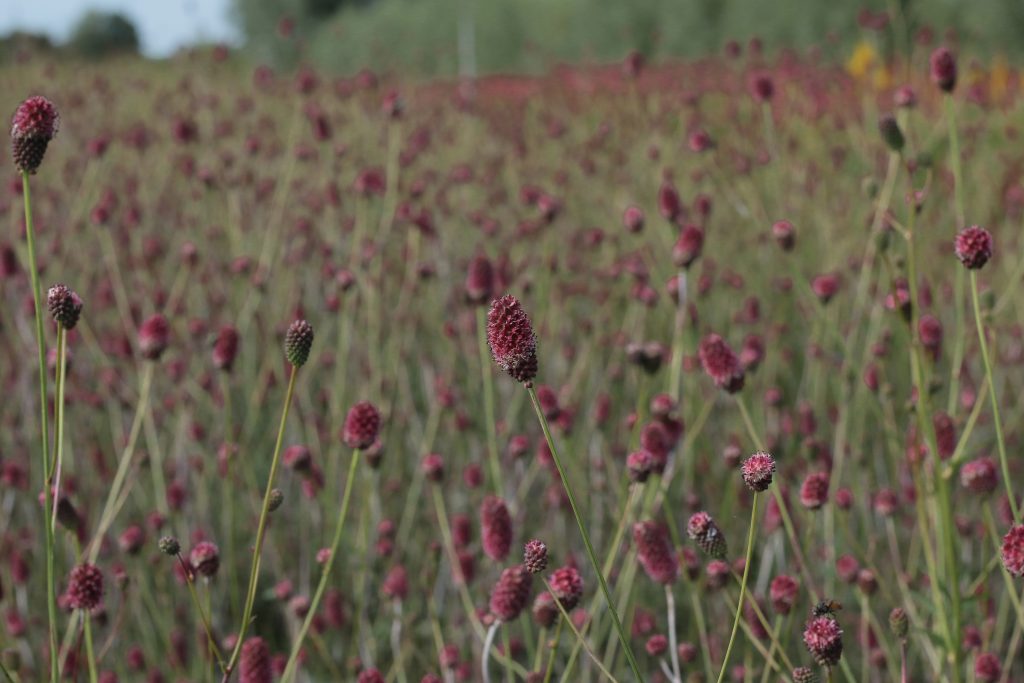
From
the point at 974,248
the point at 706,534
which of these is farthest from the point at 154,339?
the point at 974,248

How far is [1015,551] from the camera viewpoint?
3.52ft

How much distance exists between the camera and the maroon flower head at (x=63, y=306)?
1249mm

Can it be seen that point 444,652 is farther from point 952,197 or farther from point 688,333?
point 952,197

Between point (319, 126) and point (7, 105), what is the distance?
613 centimetres

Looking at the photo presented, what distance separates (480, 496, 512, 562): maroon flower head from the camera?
1.55 metres

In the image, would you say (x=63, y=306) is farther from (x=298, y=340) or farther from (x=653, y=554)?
(x=653, y=554)

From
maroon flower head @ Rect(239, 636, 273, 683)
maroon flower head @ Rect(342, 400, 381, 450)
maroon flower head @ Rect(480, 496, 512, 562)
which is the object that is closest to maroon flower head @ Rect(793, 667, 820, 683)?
maroon flower head @ Rect(480, 496, 512, 562)

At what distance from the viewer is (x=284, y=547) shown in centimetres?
289

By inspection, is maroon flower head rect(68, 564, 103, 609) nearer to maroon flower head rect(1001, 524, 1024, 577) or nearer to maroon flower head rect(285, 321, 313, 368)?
maroon flower head rect(285, 321, 313, 368)

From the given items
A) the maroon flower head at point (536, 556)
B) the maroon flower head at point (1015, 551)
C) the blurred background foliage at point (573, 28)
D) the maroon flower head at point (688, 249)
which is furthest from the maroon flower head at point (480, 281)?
the blurred background foliage at point (573, 28)

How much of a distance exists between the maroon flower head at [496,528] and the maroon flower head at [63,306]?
601mm

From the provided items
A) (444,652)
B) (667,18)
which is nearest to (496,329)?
(444,652)

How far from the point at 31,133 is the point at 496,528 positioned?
778mm

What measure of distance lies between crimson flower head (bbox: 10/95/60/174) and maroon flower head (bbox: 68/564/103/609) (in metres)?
0.49
